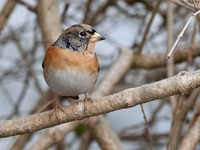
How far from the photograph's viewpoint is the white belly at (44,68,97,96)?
228 cm

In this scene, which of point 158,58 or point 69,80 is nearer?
point 69,80

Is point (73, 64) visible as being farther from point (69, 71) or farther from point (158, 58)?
point (158, 58)

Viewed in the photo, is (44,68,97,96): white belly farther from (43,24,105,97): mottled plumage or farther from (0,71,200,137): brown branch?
(0,71,200,137): brown branch

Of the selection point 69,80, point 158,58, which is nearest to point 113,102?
point 69,80

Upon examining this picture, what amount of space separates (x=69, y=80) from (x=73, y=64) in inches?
2.7

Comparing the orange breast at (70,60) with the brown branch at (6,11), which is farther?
the brown branch at (6,11)

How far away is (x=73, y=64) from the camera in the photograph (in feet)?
7.56

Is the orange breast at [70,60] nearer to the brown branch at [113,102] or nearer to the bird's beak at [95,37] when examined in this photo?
the bird's beak at [95,37]

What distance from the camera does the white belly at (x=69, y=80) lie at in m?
2.28

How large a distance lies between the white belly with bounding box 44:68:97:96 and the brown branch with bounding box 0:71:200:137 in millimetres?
209

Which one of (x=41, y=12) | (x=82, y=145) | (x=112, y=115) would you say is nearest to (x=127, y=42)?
(x=112, y=115)

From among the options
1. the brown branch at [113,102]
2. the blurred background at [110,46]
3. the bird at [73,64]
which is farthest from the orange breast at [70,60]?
the blurred background at [110,46]

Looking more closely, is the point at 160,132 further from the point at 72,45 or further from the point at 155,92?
the point at 155,92

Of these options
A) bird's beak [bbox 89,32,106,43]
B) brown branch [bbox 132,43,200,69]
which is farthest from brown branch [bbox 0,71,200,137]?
brown branch [bbox 132,43,200,69]
